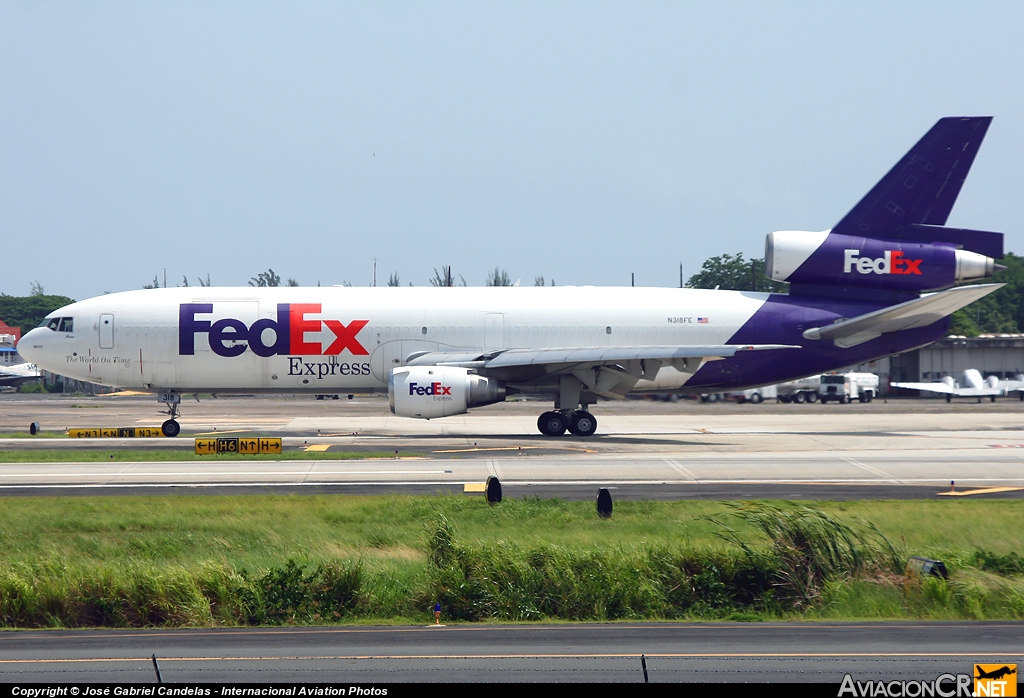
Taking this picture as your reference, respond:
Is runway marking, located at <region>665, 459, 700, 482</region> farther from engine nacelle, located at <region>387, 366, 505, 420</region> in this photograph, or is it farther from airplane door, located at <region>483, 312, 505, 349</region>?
airplane door, located at <region>483, 312, 505, 349</region>

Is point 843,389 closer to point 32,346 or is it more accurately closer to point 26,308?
point 32,346

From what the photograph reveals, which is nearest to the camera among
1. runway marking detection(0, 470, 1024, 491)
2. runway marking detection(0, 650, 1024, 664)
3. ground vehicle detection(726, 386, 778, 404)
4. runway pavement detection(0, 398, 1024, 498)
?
runway marking detection(0, 650, 1024, 664)

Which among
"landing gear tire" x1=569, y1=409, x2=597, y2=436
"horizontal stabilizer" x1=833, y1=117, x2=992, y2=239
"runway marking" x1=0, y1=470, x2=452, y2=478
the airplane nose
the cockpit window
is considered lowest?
"runway marking" x1=0, y1=470, x2=452, y2=478

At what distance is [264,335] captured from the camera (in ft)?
121

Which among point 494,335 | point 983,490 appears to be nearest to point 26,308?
point 494,335

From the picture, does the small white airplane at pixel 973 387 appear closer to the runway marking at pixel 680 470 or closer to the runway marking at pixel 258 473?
the runway marking at pixel 680 470

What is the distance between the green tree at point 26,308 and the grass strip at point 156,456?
137m

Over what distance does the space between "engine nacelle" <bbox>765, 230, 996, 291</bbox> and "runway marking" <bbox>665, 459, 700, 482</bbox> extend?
1393 centimetres

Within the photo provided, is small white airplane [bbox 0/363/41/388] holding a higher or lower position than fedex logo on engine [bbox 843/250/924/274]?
lower

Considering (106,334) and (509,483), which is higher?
(106,334)

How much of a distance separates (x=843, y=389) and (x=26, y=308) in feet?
451

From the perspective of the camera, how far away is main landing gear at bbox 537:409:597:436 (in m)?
36.6

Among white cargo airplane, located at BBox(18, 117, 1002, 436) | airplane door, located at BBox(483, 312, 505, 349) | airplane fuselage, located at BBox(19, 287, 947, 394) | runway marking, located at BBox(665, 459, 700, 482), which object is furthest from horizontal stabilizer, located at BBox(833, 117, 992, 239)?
runway marking, located at BBox(665, 459, 700, 482)

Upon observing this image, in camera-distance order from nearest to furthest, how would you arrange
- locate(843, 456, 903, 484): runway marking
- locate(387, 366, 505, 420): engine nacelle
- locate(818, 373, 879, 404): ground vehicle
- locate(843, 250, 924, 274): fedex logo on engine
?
locate(843, 456, 903, 484): runway marking, locate(387, 366, 505, 420): engine nacelle, locate(843, 250, 924, 274): fedex logo on engine, locate(818, 373, 879, 404): ground vehicle
